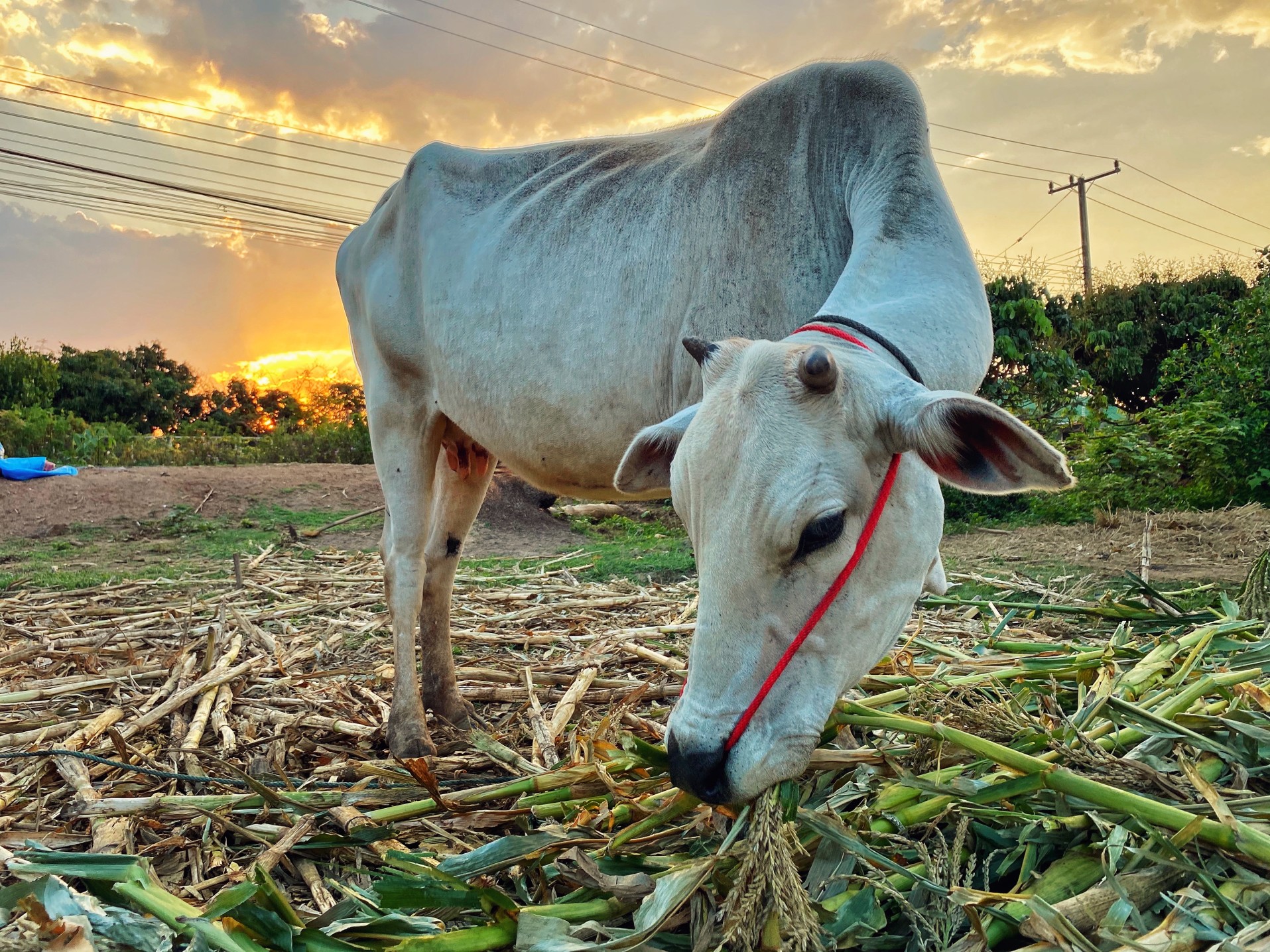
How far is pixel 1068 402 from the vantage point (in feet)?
38.3

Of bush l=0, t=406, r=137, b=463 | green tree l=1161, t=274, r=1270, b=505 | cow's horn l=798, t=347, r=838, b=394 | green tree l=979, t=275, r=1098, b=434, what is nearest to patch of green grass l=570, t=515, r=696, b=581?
cow's horn l=798, t=347, r=838, b=394

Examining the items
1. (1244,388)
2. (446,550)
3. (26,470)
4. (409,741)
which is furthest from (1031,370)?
(26,470)

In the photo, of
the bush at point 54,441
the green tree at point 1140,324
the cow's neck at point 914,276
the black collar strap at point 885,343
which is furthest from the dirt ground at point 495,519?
the green tree at point 1140,324

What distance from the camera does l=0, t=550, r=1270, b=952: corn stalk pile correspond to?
1647mm

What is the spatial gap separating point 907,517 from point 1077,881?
2.56 ft

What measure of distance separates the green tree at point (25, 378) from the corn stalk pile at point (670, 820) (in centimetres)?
3133

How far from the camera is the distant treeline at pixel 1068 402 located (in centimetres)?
847

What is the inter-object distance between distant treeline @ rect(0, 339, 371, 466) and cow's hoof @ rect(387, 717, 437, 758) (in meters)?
14.8

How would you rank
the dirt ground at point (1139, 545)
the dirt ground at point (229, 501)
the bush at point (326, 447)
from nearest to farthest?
the dirt ground at point (1139, 545) → the dirt ground at point (229, 501) → the bush at point (326, 447)

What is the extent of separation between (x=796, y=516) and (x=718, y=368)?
18.4 inches

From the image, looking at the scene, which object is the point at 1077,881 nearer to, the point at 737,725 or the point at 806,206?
the point at 737,725

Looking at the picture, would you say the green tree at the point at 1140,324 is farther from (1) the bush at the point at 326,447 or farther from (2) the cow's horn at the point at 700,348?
(2) the cow's horn at the point at 700,348

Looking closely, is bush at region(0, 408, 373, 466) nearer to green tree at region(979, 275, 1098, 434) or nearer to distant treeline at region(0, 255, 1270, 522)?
distant treeline at region(0, 255, 1270, 522)

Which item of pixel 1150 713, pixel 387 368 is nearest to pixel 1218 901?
pixel 1150 713
